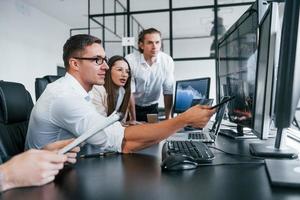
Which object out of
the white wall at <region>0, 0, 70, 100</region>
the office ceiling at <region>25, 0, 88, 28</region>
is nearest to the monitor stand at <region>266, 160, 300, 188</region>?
the white wall at <region>0, 0, 70, 100</region>

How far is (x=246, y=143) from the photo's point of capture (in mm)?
1242

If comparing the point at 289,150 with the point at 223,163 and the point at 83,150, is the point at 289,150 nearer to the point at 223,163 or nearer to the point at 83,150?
the point at 223,163

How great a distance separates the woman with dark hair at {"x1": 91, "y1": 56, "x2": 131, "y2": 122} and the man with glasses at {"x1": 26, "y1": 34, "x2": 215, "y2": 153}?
0.84 m

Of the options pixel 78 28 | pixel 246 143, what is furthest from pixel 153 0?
pixel 246 143

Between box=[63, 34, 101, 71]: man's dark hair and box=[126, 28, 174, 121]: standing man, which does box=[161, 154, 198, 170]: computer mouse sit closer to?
box=[63, 34, 101, 71]: man's dark hair

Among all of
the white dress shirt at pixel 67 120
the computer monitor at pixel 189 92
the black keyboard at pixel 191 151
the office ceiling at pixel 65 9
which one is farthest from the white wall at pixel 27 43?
the black keyboard at pixel 191 151

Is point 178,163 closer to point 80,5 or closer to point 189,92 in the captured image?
point 189,92

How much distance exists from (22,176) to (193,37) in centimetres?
554

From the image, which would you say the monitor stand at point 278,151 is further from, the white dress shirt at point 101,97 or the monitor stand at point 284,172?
the white dress shirt at point 101,97

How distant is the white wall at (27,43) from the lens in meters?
4.87

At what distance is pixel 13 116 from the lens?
143cm

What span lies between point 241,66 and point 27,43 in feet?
16.6

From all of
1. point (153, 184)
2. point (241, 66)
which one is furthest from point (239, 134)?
point (153, 184)

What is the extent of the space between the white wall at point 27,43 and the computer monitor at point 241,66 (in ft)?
13.9
